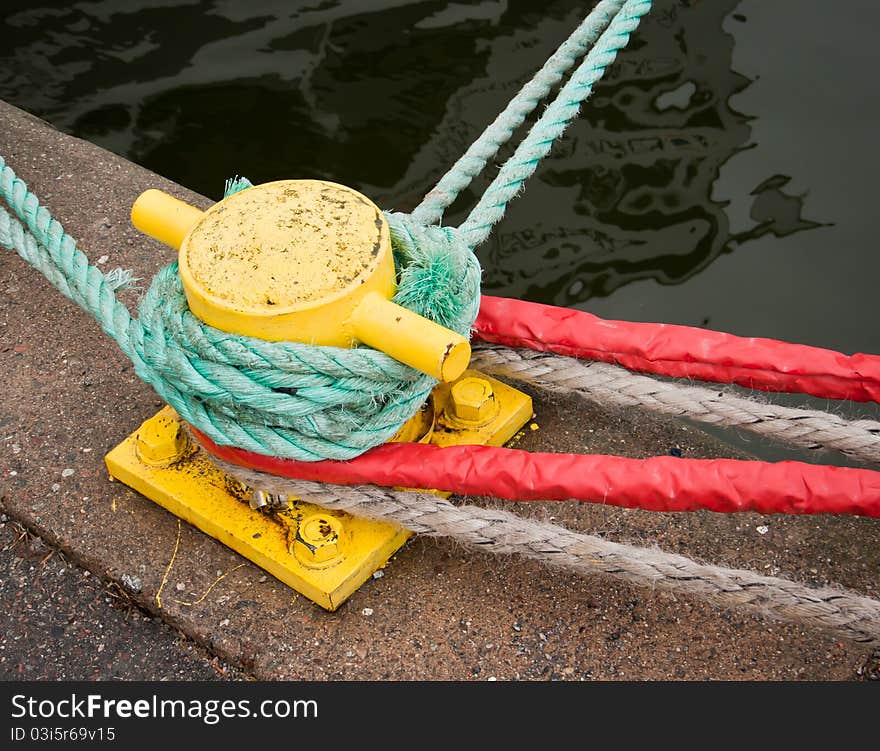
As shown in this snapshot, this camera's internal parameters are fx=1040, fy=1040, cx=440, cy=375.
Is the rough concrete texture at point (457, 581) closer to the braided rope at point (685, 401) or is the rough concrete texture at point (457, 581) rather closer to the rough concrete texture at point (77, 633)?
the rough concrete texture at point (77, 633)

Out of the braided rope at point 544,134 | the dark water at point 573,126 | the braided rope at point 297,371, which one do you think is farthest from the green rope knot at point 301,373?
the dark water at point 573,126

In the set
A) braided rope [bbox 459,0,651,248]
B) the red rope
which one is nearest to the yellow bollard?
the red rope

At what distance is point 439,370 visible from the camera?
1420 millimetres

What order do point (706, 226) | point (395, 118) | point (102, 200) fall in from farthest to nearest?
point (395, 118) → point (706, 226) → point (102, 200)

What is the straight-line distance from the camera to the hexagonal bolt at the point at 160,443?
1.84 m

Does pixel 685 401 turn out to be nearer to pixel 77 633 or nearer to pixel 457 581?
pixel 457 581

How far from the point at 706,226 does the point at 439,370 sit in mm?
1713

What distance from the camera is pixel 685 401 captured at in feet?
5.71

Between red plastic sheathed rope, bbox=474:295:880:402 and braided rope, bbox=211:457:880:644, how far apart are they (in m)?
0.31

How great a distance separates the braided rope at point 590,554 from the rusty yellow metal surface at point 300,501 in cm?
6

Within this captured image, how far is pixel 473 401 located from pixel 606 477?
377 millimetres
